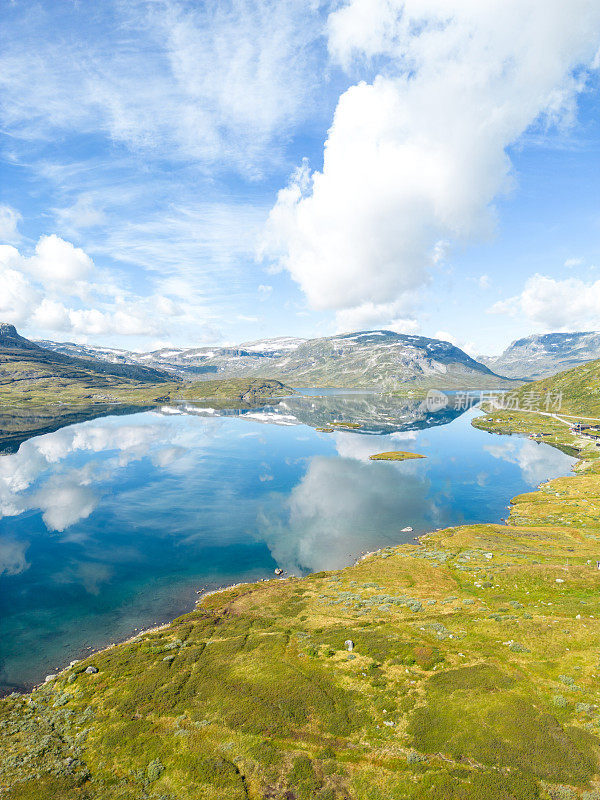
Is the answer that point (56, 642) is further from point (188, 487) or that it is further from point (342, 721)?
point (188, 487)

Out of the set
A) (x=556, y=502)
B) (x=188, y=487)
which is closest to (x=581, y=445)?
(x=556, y=502)

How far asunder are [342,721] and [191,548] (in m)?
62.7

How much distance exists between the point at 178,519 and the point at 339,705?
81.6m

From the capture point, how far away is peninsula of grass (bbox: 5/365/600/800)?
2642cm

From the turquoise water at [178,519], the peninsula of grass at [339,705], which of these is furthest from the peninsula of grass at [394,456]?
the peninsula of grass at [339,705]

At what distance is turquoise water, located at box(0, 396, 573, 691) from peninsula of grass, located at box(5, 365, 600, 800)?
13.6 m

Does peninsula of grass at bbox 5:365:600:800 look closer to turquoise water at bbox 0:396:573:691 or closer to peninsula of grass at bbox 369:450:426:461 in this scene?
turquoise water at bbox 0:396:573:691

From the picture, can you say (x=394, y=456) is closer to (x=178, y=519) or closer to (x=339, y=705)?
(x=178, y=519)

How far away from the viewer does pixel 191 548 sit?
284ft

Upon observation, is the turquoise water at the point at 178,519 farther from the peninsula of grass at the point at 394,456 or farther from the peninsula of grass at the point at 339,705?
the peninsula of grass at the point at 339,705

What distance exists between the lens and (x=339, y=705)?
33656mm

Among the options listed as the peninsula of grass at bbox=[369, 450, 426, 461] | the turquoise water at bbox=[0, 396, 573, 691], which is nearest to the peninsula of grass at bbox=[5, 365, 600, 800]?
the turquoise water at bbox=[0, 396, 573, 691]

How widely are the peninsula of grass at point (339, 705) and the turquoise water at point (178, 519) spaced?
1363 centimetres

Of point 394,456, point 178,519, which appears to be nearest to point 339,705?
point 178,519
